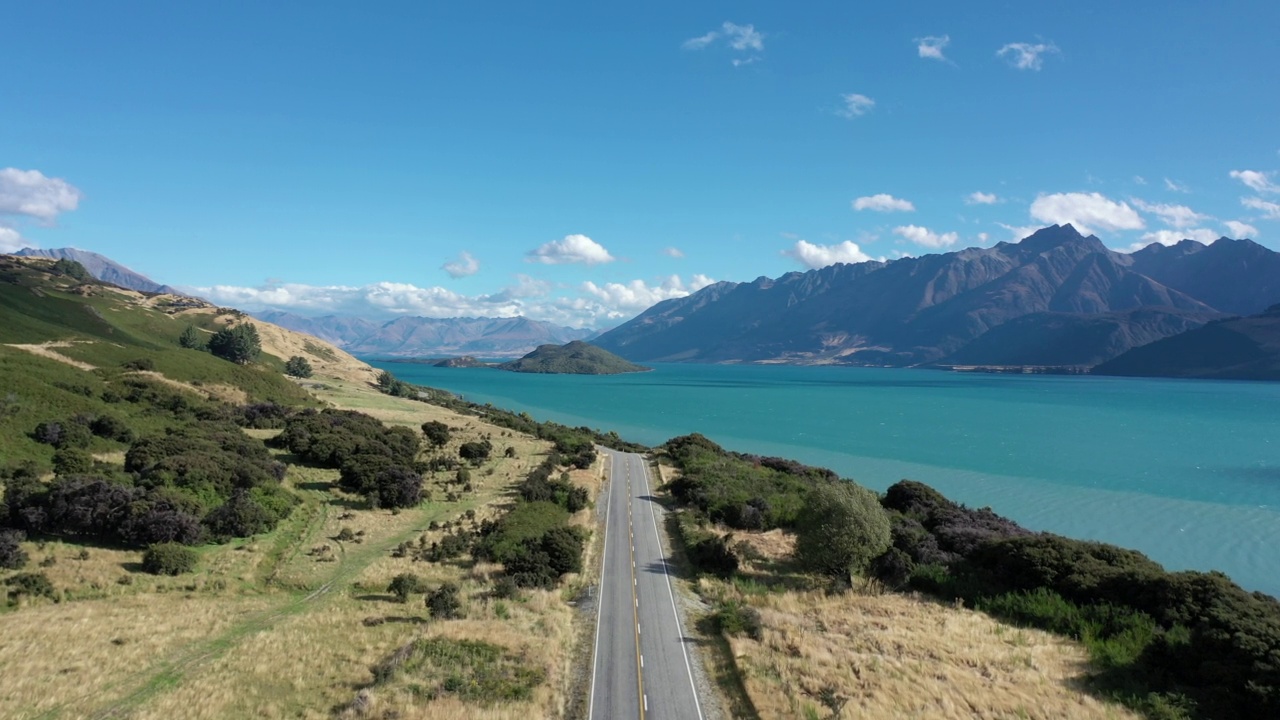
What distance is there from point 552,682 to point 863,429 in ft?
359

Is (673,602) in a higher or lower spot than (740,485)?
lower

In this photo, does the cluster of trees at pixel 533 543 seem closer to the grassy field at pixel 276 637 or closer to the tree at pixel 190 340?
the grassy field at pixel 276 637

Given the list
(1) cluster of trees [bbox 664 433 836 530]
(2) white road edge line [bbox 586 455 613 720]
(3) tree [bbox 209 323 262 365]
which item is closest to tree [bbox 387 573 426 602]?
(2) white road edge line [bbox 586 455 613 720]

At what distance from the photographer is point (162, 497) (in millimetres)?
33031

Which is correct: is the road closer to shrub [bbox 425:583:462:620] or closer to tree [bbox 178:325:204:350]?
shrub [bbox 425:583:462:620]

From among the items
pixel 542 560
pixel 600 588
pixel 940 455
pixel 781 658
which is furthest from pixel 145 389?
pixel 940 455

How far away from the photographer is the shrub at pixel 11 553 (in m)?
26.1

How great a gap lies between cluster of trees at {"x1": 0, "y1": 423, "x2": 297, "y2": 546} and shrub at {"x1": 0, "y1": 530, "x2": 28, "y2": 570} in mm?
2157

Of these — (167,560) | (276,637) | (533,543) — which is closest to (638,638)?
(533,543)

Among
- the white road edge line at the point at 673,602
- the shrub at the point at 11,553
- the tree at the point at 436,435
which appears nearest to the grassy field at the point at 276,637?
the shrub at the point at 11,553

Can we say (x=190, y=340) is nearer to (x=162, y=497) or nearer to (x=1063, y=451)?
(x=162, y=497)

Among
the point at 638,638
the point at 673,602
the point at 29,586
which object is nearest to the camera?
the point at 29,586

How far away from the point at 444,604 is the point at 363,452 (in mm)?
25913

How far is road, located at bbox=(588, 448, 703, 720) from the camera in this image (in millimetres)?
20391
